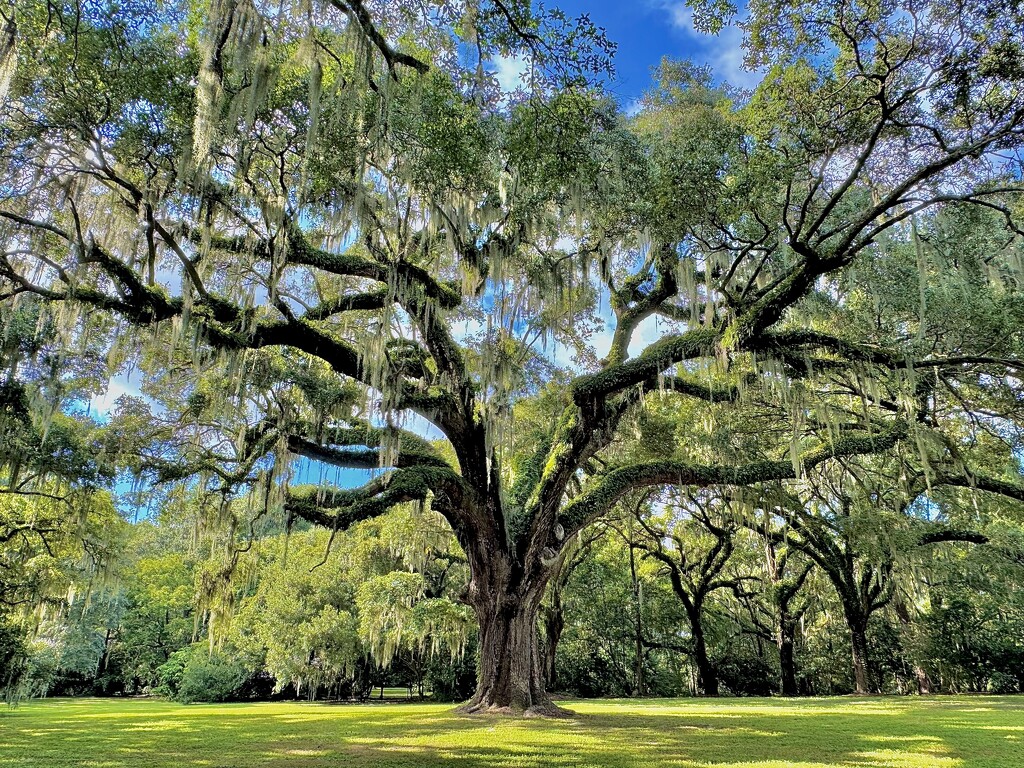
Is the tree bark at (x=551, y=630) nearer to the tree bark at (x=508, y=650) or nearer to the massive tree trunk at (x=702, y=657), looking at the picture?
the massive tree trunk at (x=702, y=657)

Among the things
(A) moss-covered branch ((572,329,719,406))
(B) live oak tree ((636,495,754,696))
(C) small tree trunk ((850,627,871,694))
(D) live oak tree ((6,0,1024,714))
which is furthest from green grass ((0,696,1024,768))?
(B) live oak tree ((636,495,754,696))

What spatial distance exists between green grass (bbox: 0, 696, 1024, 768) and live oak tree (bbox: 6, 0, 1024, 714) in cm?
244

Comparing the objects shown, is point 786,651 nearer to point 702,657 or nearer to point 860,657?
point 860,657

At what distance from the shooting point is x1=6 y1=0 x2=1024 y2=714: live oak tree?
5781 millimetres

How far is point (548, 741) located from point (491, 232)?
7124 millimetres

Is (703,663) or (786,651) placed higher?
(786,651)

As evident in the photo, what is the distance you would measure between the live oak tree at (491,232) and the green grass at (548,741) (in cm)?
244

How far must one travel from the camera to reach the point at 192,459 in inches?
379

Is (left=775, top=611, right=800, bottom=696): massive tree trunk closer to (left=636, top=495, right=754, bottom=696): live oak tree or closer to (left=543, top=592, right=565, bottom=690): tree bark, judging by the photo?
(left=636, top=495, right=754, bottom=696): live oak tree

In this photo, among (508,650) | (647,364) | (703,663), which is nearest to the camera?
(647,364)

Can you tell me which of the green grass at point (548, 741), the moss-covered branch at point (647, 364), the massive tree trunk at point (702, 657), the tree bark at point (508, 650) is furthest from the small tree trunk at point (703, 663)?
the moss-covered branch at point (647, 364)

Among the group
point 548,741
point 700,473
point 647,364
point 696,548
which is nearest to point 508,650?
point 548,741

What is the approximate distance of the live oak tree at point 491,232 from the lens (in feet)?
19.0

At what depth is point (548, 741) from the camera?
6770mm
